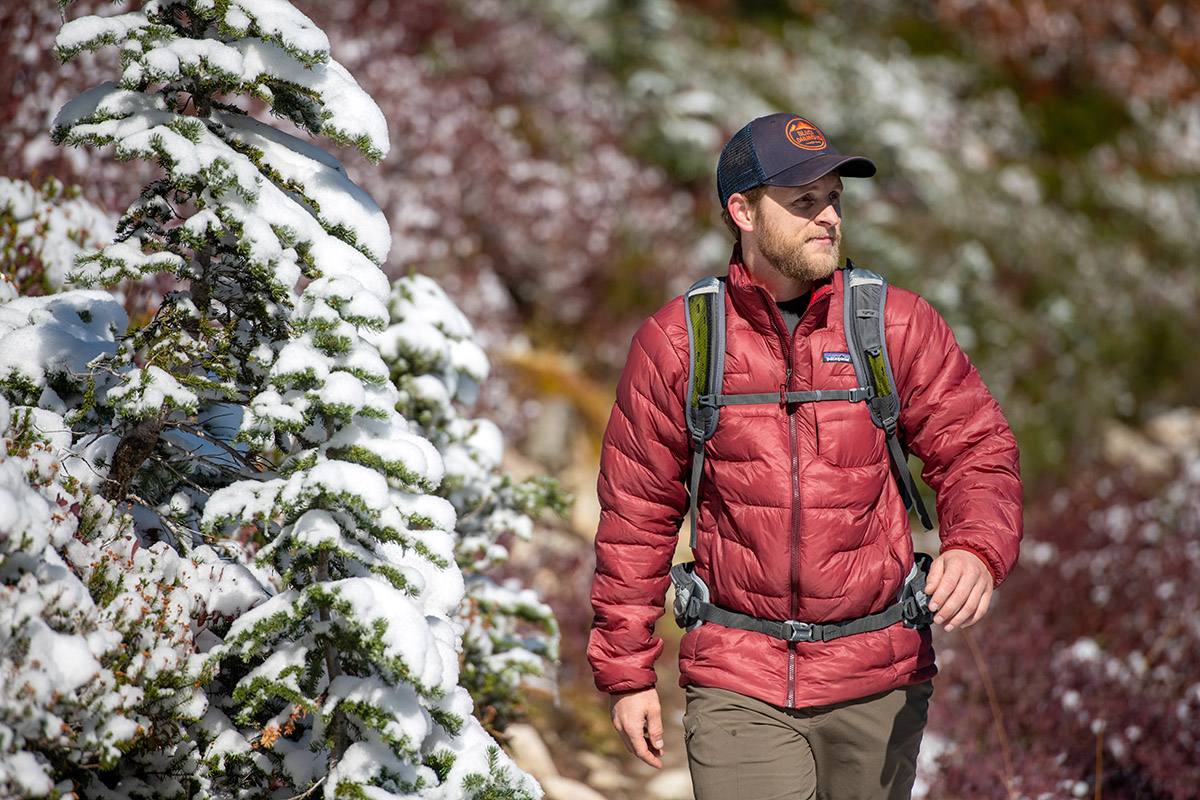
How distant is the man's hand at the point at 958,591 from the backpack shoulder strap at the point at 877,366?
9.7 inches

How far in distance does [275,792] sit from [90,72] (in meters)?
4.68

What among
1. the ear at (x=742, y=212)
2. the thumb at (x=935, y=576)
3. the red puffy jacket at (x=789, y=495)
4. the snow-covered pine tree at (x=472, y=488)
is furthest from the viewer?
the snow-covered pine tree at (x=472, y=488)

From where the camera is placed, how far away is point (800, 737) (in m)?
2.44

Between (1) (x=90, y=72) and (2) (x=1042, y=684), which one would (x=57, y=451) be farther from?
(2) (x=1042, y=684)

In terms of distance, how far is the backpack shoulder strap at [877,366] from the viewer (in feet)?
7.87

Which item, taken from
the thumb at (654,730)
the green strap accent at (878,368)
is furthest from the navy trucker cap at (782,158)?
the thumb at (654,730)

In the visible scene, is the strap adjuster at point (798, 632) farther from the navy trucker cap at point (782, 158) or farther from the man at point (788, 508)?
the navy trucker cap at point (782, 158)

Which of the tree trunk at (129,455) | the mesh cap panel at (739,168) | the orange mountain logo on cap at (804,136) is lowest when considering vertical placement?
the tree trunk at (129,455)

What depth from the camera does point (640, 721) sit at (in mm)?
2432

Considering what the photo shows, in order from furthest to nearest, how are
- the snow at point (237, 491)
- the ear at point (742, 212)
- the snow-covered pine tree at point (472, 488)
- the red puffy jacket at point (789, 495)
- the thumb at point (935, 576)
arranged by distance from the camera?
the snow-covered pine tree at point (472, 488)
the ear at point (742, 212)
the red puffy jacket at point (789, 495)
the thumb at point (935, 576)
the snow at point (237, 491)

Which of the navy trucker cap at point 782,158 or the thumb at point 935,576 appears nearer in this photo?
the thumb at point 935,576

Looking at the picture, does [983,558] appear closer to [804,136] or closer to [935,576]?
[935,576]

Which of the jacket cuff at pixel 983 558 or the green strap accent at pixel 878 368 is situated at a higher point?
the green strap accent at pixel 878 368

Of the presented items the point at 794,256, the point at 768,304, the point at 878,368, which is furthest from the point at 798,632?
the point at 794,256
